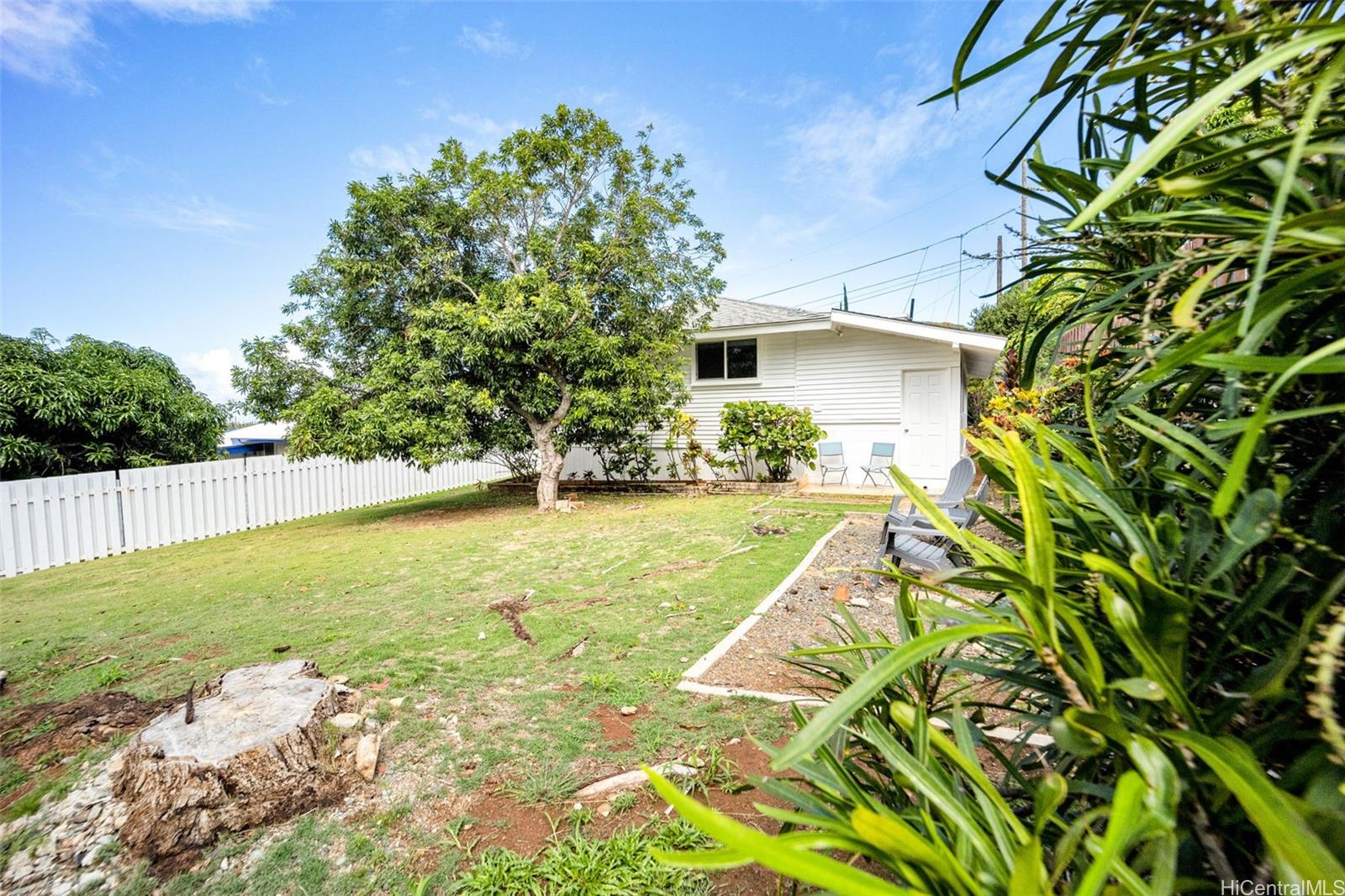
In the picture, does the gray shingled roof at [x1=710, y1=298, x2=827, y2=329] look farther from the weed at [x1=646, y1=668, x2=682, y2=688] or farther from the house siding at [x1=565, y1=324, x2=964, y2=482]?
the weed at [x1=646, y1=668, x2=682, y2=688]

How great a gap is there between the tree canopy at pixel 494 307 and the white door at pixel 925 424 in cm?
558

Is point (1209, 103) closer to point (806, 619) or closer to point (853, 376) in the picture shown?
point (806, 619)

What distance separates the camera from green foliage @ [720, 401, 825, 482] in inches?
463

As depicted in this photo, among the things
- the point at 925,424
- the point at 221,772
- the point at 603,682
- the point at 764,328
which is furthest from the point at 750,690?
the point at 925,424

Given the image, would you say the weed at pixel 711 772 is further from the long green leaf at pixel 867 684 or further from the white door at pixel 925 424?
the white door at pixel 925 424

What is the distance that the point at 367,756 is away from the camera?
254 centimetres

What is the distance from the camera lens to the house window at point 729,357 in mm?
13852

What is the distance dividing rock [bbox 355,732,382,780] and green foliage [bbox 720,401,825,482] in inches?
392

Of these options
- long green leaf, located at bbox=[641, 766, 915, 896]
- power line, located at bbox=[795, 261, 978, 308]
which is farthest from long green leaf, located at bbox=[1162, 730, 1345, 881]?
power line, located at bbox=[795, 261, 978, 308]

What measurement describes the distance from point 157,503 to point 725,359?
38.6 feet

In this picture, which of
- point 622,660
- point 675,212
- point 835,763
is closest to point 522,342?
point 675,212

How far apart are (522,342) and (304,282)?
4701mm

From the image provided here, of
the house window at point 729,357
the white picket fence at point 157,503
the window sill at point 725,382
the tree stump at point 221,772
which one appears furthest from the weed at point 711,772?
the house window at point 729,357

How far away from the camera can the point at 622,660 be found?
11.8 ft
